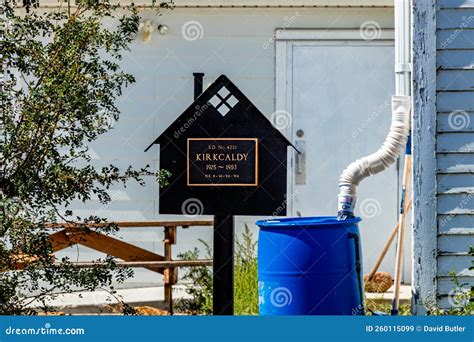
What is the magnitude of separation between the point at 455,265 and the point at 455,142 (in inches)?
31.5

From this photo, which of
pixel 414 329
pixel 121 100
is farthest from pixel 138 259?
pixel 414 329

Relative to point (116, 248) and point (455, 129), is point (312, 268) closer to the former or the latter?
point (455, 129)

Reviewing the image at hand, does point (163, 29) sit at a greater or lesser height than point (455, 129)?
greater

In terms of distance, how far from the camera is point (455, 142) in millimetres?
6762

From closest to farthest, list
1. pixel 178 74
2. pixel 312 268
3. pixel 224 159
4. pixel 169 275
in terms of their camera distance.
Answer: pixel 312 268
pixel 224 159
pixel 169 275
pixel 178 74

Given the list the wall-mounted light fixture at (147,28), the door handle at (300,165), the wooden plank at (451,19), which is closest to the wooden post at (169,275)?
the door handle at (300,165)

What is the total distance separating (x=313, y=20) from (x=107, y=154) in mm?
2279

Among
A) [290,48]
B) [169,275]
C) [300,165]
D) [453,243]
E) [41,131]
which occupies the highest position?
[290,48]

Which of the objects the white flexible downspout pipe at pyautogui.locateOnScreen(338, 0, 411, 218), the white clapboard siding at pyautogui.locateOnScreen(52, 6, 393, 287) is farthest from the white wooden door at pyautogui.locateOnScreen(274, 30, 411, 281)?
the white flexible downspout pipe at pyautogui.locateOnScreen(338, 0, 411, 218)

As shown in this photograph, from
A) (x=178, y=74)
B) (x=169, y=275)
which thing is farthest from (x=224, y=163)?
(x=178, y=74)

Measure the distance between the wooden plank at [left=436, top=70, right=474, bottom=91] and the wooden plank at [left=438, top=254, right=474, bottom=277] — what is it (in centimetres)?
110

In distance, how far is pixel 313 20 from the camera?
31.2 feet

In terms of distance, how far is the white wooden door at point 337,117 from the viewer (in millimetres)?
9492

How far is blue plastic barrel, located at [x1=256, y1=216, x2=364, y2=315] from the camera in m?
6.35
